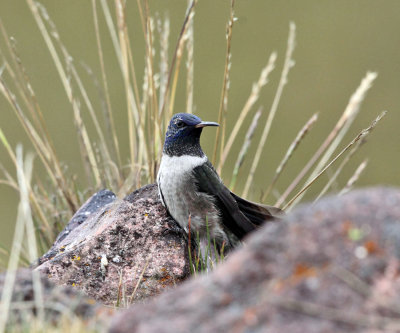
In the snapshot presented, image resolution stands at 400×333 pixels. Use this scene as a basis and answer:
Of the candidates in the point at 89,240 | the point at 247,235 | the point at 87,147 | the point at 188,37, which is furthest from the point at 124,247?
the point at 188,37

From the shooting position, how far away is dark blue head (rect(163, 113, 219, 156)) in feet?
10.8

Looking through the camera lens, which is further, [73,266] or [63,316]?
[73,266]

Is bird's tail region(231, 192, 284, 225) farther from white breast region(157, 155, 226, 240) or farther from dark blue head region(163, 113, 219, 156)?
dark blue head region(163, 113, 219, 156)

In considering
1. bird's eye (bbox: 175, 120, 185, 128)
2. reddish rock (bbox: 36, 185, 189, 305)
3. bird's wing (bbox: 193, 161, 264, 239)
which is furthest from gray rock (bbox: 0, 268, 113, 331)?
bird's eye (bbox: 175, 120, 185, 128)

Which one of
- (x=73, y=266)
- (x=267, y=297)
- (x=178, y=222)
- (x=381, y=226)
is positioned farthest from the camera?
(x=178, y=222)

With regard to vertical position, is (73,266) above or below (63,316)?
below

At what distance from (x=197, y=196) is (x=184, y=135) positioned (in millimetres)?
322

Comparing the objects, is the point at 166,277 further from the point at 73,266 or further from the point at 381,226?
A: the point at 381,226

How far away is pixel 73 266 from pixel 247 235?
→ 892mm

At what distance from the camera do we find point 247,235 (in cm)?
323

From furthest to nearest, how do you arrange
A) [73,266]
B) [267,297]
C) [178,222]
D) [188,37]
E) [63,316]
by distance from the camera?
[188,37], [178,222], [73,266], [63,316], [267,297]

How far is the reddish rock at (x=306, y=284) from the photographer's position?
139 cm

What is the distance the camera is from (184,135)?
130 inches

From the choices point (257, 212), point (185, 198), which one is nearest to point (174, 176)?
point (185, 198)
